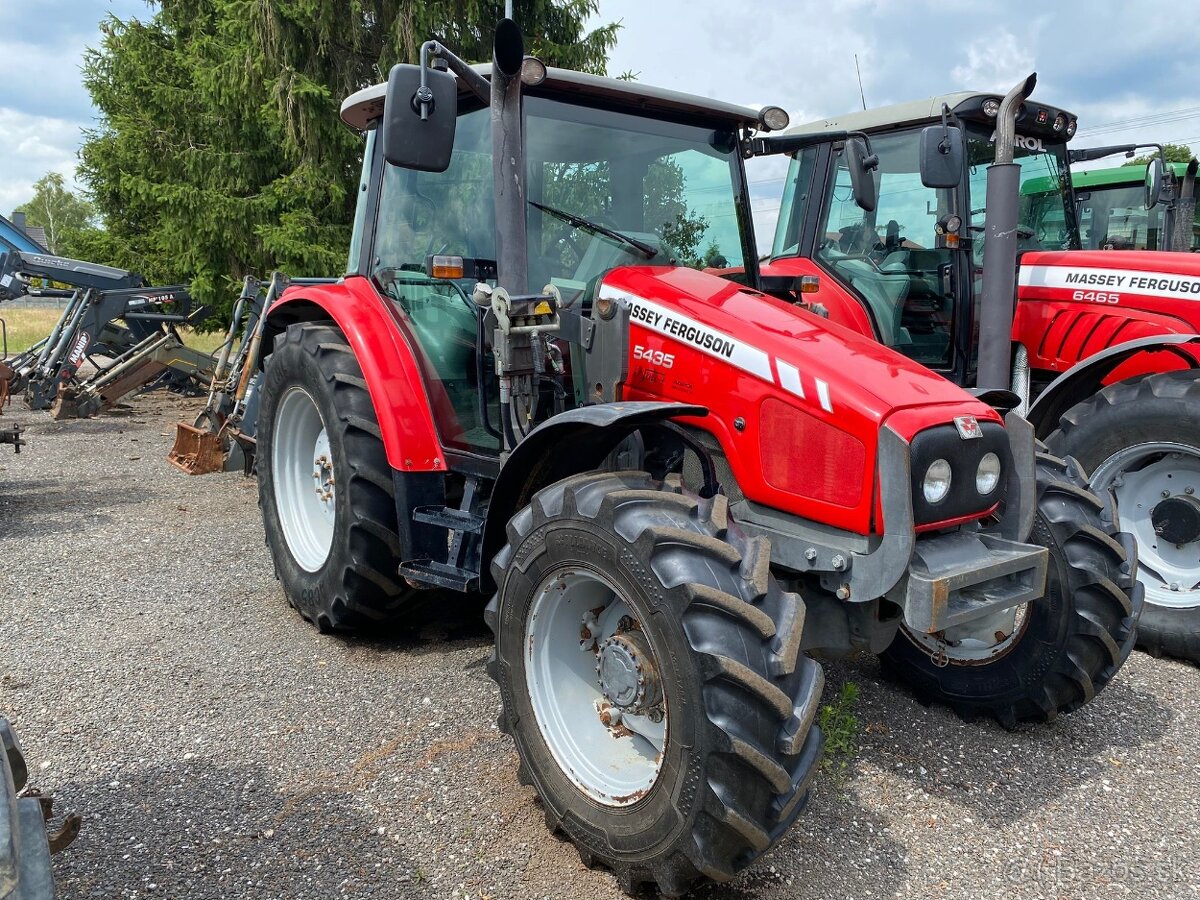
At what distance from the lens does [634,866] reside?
7.79ft

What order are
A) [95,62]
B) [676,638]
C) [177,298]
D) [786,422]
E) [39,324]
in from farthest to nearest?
[39,324], [95,62], [177,298], [786,422], [676,638]

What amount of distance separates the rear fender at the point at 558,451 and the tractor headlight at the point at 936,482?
66cm

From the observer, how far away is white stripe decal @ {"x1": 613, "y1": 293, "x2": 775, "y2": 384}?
270 cm

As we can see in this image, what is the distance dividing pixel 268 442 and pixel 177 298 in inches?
295

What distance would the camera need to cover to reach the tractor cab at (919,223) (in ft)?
17.1

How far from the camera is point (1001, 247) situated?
172 inches

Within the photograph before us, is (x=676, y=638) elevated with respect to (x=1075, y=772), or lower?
elevated

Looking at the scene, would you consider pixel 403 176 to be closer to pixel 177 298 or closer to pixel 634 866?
pixel 634 866

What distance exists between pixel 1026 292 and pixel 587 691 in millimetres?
3840

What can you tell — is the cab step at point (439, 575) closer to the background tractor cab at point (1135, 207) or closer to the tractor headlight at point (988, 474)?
the tractor headlight at point (988, 474)

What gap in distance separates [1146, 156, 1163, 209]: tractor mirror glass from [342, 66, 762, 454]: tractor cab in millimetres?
3585

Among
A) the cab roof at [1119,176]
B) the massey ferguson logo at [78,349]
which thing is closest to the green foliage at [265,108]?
the massey ferguson logo at [78,349]

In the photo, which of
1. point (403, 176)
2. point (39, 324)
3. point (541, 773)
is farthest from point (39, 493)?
point (39, 324)

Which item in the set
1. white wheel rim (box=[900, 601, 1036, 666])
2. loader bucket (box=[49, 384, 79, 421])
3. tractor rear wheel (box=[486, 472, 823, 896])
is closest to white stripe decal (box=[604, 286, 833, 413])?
tractor rear wheel (box=[486, 472, 823, 896])
